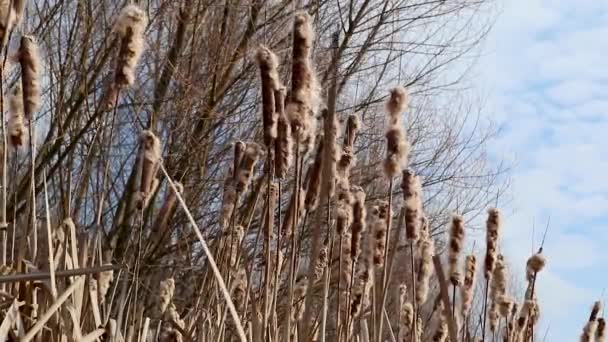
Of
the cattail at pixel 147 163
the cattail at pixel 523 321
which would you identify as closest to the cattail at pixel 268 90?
the cattail at pixel 147 163

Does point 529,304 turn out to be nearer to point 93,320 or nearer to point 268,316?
point 268,316

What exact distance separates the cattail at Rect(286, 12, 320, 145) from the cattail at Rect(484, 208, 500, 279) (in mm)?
626

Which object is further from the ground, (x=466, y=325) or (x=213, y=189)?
(x=213, y=189)

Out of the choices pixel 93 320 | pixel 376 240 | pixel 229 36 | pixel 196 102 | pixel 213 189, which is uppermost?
pixel 229 36

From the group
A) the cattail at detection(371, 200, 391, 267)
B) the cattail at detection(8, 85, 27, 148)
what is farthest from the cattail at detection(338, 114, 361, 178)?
the cattail at detection(8, 85, 27, 148)

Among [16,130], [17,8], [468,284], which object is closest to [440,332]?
[468,284]

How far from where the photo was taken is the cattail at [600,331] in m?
2.27

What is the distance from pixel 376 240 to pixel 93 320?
1.82 feet

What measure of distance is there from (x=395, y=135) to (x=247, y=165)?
0.45 metres

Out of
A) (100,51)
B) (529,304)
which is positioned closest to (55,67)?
(100,51)

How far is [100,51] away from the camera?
251 inches

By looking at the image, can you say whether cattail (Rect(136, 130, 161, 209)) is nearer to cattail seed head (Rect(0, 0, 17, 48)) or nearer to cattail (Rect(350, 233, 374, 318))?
Answer: cattail seed head (Rect(0, 0, 17, 48))

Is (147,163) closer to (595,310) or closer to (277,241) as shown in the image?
(277,241)

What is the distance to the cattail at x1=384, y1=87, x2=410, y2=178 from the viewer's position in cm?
151
